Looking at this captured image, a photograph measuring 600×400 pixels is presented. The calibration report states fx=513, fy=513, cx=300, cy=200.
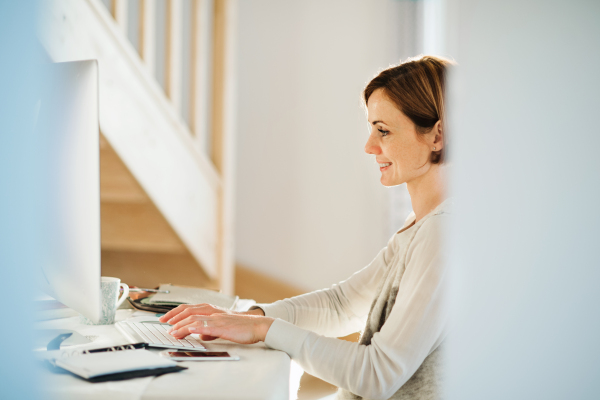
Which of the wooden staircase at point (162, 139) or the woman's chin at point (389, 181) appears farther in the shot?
the wooden staircase at point (162, 139)

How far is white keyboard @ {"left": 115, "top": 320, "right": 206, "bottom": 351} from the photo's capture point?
83 cm

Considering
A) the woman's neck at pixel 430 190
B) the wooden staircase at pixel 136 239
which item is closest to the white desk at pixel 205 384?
the woman's neck at pixel 430 190

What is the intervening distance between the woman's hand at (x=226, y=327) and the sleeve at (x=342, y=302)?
27cm

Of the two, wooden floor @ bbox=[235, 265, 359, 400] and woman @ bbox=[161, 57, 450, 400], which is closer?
woman @ bbox=[161, 57, 450, 400]

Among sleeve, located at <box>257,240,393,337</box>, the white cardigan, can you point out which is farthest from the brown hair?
sleeve, located at <box>257,240,393,337</box>

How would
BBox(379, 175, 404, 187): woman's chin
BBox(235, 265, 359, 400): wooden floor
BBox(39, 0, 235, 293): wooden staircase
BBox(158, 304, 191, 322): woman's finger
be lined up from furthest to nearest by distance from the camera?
BBox(235, 265, 359, 400): wooden floor, BBox(39, 0, 235, 293): wooden staircase, BBox(379, 175, 404, 187): woman's chin, BBox(158, 304, 191, 322): woman's finger

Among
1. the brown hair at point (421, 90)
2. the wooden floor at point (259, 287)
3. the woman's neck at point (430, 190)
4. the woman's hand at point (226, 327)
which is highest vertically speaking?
the brown hair at point (421, 90)

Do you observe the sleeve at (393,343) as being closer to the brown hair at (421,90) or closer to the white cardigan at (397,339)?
the white cardigan at (397,339)

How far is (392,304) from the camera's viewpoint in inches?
36.8

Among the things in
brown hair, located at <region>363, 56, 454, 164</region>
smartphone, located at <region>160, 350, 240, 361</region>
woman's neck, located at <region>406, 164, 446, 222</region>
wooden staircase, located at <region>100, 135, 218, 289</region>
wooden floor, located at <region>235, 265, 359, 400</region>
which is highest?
brown hair, located at <region>363, 56, 454, 164</region>

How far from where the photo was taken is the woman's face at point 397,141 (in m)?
1.00

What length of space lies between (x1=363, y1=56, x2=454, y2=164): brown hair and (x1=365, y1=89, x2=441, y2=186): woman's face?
1cm

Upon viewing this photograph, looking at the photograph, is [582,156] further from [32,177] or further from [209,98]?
[209,98]

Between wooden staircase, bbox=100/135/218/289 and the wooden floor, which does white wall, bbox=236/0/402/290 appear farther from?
wooden staircase, bbox=100/135/218/289
